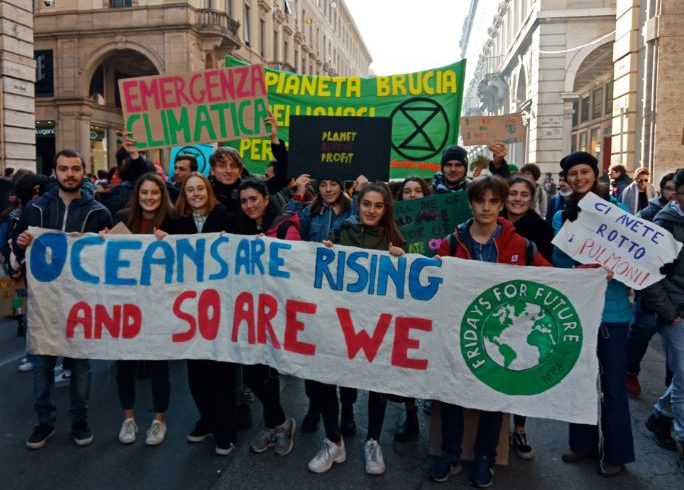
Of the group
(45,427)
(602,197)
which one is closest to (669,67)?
(602,197)

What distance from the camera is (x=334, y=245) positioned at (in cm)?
360

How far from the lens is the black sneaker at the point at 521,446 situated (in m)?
3.67

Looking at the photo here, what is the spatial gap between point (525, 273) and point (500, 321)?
1.01ft

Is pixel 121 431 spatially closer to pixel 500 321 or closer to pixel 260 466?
pixel 260 466

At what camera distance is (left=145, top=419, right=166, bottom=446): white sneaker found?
148 inches

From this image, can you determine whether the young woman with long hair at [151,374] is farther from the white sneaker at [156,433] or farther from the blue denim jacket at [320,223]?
the blue denim jacket at [320,223]

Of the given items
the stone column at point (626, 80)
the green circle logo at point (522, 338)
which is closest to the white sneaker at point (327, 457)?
the green circle logo at point (522, 338)

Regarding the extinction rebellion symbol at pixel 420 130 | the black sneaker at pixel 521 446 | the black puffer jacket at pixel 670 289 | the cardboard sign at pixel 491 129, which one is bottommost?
the black sneaker at pixel 521 446

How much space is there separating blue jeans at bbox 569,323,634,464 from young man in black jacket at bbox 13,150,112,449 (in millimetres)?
3195

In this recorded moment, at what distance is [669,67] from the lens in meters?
10.9

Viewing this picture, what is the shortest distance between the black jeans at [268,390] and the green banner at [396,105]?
10.9 feet

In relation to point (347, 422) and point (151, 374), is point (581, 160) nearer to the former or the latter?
point (347, 422)

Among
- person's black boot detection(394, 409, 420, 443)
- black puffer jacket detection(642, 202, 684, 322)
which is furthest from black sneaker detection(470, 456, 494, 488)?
black puffer jacket detection(642, 202, 684, 322)

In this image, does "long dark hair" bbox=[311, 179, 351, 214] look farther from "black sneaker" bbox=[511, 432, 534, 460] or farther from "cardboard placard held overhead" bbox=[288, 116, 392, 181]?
"black sneaker" bbox=[511, 432, 534, 460]
